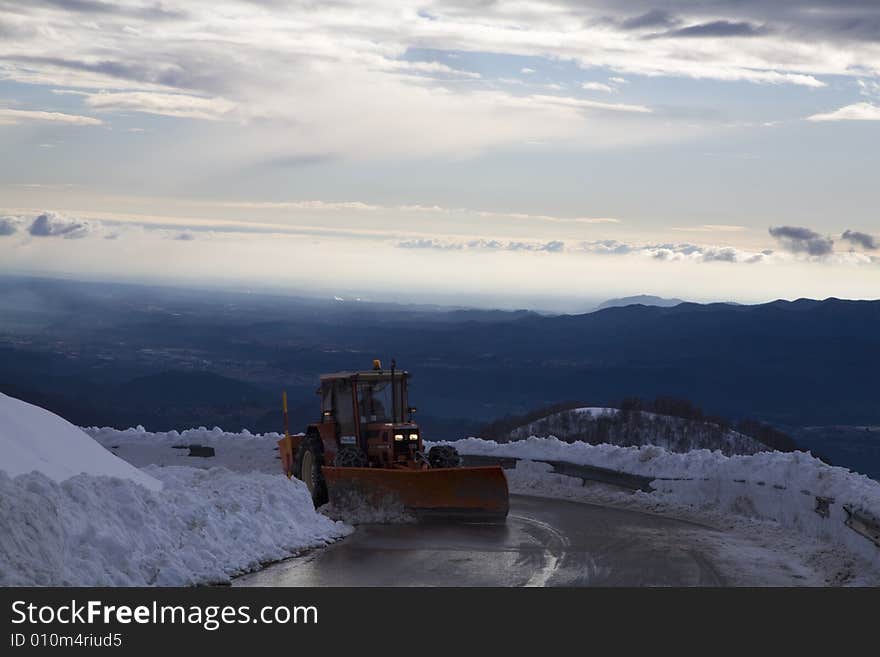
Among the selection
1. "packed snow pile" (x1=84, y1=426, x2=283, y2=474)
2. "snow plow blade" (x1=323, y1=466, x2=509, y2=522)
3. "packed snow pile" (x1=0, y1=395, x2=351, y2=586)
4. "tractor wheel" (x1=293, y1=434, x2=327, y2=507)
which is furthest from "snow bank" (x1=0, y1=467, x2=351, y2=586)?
"packed snow pile" (x1=84, y1=426, x2=283, y2=474)

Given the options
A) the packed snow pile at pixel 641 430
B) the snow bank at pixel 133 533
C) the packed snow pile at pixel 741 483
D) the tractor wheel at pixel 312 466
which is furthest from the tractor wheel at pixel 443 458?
the packed snow pile at pixel 641 430

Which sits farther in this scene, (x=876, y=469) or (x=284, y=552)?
(x=876, y=469)

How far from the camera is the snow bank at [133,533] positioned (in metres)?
11.6

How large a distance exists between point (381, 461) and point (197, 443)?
518 inches

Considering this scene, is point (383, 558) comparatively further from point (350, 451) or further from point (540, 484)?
point (540, 484)

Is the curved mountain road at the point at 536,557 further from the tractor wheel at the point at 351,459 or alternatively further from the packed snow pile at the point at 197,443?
the packed snow pile at the point at 197,443

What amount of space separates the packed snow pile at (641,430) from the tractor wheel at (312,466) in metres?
83.2

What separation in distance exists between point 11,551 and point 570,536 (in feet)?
28.8

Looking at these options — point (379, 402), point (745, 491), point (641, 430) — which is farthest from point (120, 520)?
point (641, 430)

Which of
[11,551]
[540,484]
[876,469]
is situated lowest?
[876,469]

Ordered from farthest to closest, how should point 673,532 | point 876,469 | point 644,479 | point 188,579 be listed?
point 876,469 → point 644,479 → point 673,532 → point 188,579

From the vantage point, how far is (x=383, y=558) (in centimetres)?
1506

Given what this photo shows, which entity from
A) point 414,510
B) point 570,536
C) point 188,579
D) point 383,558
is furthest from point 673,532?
point 188,579

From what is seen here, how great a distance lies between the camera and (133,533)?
13.0 m
